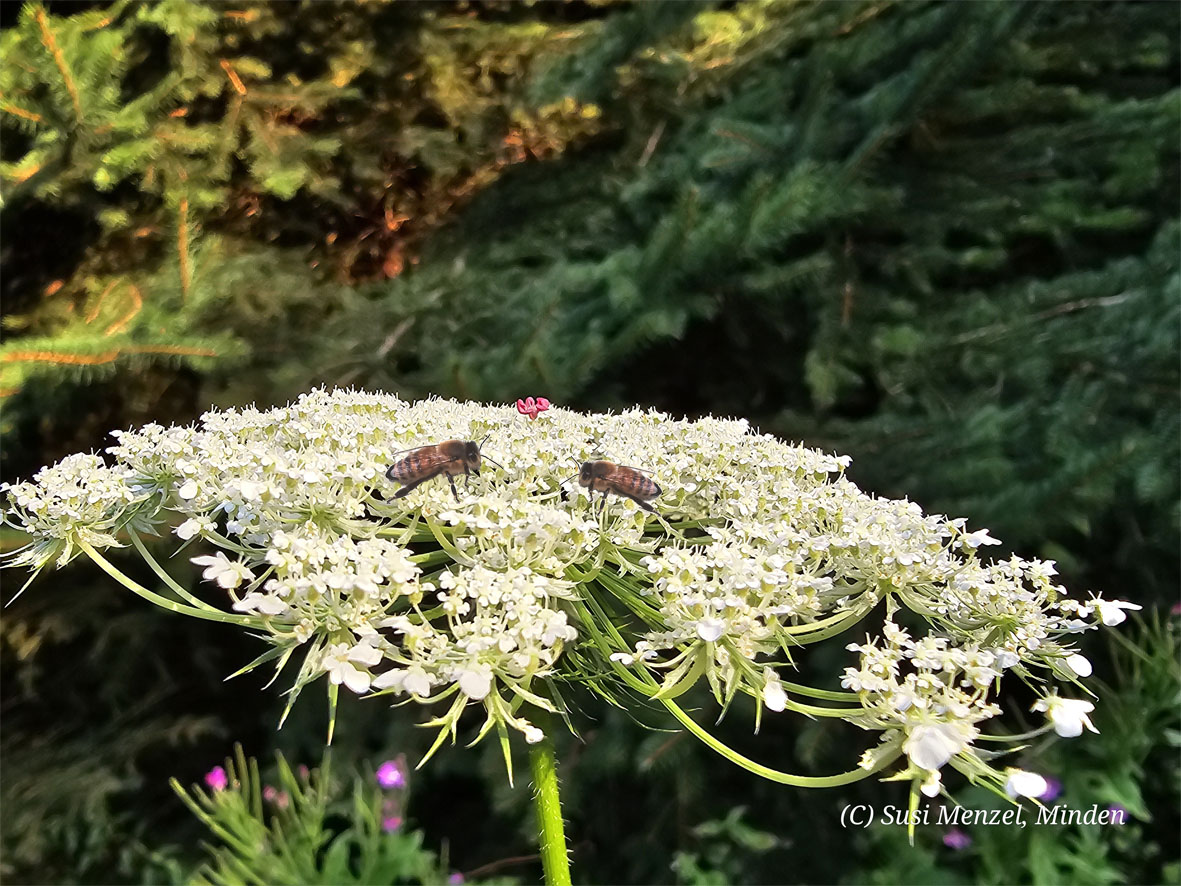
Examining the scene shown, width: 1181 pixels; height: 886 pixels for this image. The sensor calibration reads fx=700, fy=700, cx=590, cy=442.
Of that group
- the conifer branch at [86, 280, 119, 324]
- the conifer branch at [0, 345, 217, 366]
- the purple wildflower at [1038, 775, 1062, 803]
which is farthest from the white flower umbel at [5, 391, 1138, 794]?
the purple wildflower at [1038, 775, 1062, 803]

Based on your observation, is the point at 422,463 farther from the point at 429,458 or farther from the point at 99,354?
the point at 99,354

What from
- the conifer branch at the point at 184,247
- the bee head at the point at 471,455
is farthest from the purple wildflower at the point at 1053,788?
the conifer branch at the point at 184,247

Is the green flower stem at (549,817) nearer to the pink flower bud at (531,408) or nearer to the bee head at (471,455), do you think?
the bee head at (471,455)

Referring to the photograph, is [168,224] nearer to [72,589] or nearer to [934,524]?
[72,589]

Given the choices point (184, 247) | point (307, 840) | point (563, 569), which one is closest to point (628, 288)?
point (184, 247)

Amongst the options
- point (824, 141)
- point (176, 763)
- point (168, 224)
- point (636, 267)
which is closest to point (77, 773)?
point (176, 763)

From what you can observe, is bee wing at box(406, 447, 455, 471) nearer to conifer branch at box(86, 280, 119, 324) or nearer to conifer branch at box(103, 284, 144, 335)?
conifer branch at box(103, 284, 144, 335)
